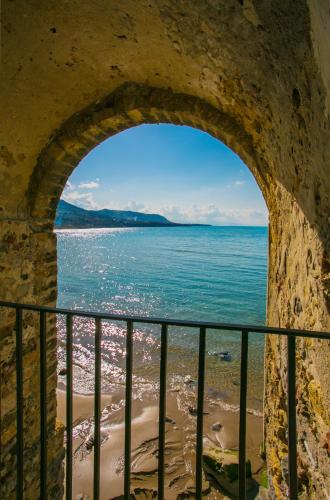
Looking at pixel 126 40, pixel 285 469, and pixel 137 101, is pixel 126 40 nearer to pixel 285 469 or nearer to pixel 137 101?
pixel 137 101

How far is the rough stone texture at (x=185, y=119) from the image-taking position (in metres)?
1.36

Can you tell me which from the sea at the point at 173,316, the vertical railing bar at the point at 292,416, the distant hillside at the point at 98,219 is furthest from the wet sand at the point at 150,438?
the distant hillside at the point at 98,219

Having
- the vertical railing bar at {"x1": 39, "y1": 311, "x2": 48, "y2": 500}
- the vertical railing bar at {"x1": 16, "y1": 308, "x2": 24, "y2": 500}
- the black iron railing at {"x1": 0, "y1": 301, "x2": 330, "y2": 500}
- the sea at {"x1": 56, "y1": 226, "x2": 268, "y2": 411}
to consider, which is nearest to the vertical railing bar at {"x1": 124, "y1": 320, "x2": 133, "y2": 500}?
the black iron railing at {"x1": 0, "y1": 301, "x2": 330, "y2": 500}

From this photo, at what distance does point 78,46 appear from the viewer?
2170 millimetres

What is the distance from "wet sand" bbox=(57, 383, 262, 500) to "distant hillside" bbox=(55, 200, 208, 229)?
320 ft

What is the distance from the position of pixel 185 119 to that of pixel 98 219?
407 feet

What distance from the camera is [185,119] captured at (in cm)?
271

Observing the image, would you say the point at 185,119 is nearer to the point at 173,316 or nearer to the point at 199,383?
the point at 199,383

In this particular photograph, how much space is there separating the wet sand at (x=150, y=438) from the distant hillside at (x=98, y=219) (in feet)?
320

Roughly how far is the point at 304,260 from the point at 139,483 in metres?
3.87

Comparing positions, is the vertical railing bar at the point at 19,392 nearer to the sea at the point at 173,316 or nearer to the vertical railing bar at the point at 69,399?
the vertical railing bar at the point at 69,399

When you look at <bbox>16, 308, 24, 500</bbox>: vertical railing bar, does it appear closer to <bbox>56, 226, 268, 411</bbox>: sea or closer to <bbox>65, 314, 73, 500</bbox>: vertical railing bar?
<bbox>65, 314, 73, 500</bbox>: vertical railing bar

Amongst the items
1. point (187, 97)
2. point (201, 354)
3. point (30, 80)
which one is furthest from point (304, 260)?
point (30, 80)

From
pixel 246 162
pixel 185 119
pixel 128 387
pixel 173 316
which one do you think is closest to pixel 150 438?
pixel 128 387
